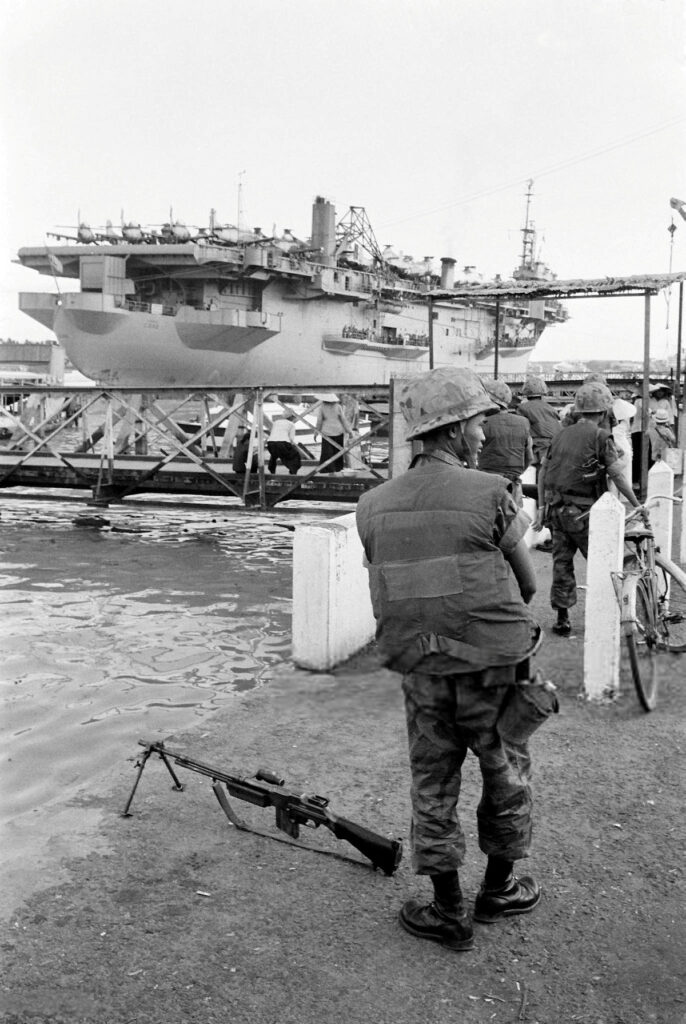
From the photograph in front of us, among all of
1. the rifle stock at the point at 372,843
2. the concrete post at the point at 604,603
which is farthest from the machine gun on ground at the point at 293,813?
the concrete post at the point at 604,603

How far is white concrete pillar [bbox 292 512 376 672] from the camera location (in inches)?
244

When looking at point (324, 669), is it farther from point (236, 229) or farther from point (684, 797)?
point (236, 229)

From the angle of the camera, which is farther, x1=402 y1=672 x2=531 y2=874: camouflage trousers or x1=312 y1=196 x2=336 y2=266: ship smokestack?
x1=312 y1=196 x2=336 y2=266: ship smokestack

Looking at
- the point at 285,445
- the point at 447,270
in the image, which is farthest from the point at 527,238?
the point at 285,445

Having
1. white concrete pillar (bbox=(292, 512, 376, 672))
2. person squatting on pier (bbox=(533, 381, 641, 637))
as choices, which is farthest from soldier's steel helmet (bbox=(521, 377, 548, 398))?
white concrete pillar (bbox=(292, 512, 376, 672))

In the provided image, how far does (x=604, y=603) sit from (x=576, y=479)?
1.53 m

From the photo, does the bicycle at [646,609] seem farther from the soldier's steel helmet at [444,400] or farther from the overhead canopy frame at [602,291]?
the overhead canopy frame at [602,291]

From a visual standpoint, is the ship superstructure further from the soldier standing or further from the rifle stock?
the rifle stock

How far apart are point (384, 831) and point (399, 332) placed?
2341 inches

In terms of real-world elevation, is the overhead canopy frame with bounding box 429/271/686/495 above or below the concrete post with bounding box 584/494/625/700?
above

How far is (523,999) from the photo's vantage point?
2744 millimetres

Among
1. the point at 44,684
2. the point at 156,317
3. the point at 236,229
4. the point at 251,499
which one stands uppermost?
the point at 236,229

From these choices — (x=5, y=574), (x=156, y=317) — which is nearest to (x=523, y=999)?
(x=5, y=574)

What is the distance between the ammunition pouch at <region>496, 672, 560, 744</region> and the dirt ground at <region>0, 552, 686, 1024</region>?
2.28ft
